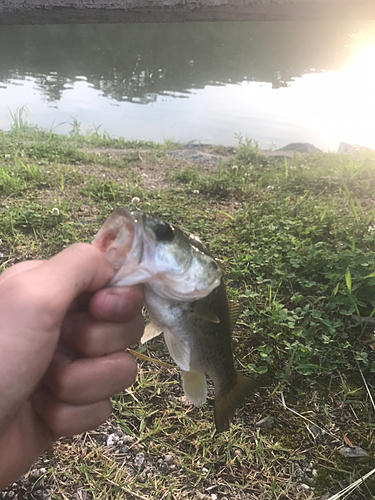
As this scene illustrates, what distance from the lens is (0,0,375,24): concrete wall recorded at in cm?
1997

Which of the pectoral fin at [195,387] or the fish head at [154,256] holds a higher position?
the fish head at [154,256]

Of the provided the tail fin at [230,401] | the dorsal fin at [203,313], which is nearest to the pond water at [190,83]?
the tail fin at [230,401]

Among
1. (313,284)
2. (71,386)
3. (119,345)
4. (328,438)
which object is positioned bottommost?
(328,438)

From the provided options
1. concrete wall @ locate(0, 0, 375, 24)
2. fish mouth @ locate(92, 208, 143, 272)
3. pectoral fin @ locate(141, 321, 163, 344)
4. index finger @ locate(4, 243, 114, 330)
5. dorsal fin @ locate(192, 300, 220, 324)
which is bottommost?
pectoral fin @ locate(141, 321, 163, 344)

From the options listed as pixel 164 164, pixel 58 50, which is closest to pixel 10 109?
pixel 164 164

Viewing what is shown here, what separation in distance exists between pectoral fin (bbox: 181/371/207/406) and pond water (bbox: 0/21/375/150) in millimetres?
7145

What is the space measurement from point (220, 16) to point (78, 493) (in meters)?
25.2

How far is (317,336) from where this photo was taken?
238 centimetres

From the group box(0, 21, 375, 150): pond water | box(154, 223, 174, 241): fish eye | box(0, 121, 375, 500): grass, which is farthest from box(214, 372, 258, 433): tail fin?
box(0, 21, 375, 150): pond water

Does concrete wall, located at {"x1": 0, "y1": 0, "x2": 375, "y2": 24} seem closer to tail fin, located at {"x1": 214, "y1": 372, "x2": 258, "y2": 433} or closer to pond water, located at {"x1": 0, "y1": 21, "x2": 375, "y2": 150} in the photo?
pond water, located at {"x1": 0, "y1": 21, "x2": 375, "y2": 150}

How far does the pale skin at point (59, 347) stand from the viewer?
1029 millimetres

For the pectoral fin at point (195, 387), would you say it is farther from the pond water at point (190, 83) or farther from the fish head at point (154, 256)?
the pond water at point (190, 83)

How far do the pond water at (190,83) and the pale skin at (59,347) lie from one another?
7.37m

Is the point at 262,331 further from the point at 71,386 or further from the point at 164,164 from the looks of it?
the point at 164,164
